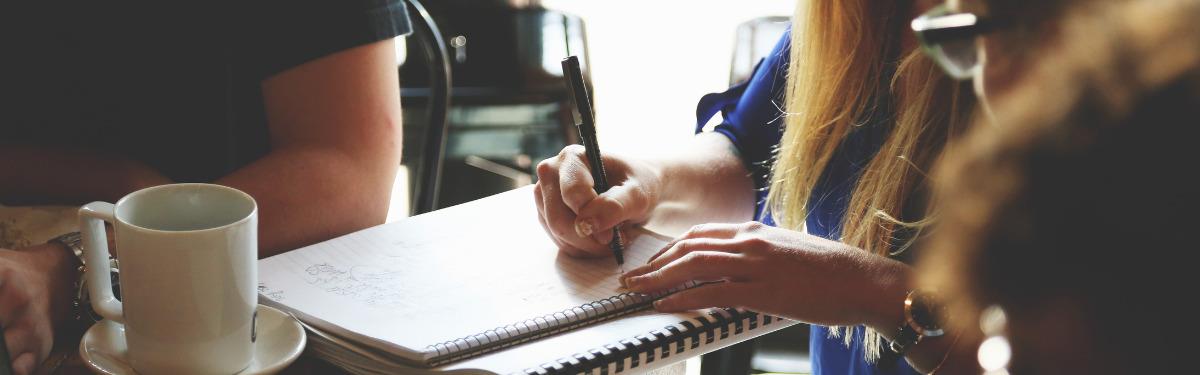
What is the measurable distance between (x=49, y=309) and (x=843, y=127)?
2.46 ft

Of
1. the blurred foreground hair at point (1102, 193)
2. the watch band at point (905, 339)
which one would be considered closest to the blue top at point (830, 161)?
the watch band at point (905, 339)

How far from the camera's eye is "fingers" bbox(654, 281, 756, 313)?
70 centimetres

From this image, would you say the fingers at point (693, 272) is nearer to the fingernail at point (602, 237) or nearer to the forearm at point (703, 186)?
the fingernail at point (602, 237)

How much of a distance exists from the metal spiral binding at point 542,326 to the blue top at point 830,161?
283 millimetres

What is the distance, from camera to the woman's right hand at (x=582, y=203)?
81 centimetres

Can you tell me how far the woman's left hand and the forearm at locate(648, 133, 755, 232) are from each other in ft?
0.69

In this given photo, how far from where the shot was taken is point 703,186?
3.42 ft

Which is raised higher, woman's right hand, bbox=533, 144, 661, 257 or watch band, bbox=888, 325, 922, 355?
woman's right hand, bbox=533, 144, 661, 257

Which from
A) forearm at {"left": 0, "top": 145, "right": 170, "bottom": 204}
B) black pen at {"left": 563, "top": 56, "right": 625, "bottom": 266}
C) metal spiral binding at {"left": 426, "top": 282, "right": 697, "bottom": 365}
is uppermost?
black pen at {"left": 563, "top": 56, "right": 625, "bottom": 266}

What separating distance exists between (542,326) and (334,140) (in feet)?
1.43

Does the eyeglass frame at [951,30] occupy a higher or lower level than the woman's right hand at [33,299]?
higher

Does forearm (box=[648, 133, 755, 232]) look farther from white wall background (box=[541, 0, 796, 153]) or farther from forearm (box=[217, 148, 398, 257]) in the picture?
white wall background (box=[541, 0, 796, 153])

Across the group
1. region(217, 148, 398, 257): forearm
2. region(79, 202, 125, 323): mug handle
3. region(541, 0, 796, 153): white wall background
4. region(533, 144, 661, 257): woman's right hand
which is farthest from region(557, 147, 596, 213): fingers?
region(541, 0, 796, 153): white wall background

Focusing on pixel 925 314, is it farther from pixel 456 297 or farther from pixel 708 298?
pixel 456 297
